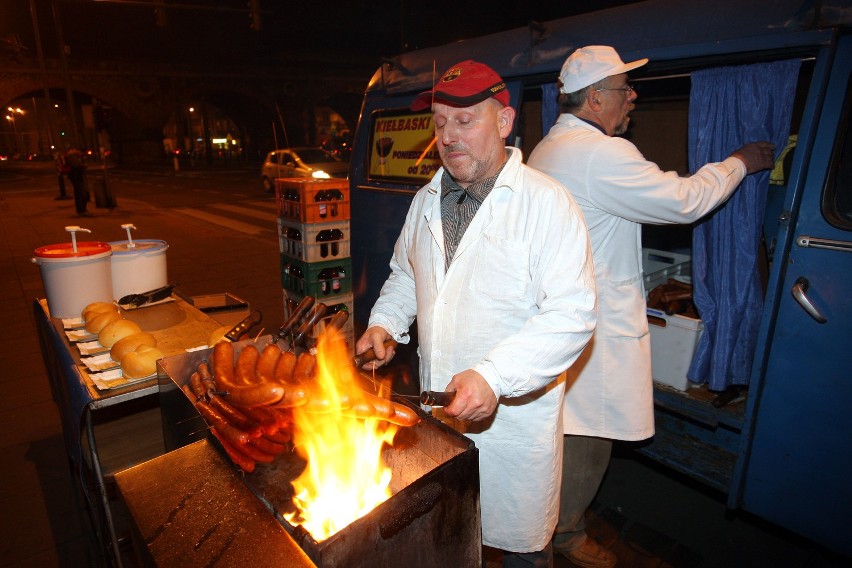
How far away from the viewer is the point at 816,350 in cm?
260

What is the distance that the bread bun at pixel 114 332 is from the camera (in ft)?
10.3

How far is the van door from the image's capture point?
8.17 ft

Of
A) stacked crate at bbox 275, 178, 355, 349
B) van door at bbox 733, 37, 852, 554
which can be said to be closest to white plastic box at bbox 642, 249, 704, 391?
van door at bbox 733, 37, 852, 554

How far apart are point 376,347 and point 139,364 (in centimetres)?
144

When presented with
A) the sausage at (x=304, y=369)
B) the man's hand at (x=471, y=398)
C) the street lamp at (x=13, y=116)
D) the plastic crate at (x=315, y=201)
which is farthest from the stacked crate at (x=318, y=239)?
the street lamp at (x=13, y=116)

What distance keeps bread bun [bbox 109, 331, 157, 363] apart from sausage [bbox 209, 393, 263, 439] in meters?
1.11

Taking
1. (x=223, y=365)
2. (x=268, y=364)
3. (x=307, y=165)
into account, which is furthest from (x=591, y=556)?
(x=307, y=165)

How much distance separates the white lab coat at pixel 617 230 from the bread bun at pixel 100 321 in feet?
9.70

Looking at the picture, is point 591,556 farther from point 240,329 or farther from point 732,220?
point 240,329

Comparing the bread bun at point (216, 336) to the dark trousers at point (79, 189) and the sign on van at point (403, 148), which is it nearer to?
the sign on van at point (403, 148)

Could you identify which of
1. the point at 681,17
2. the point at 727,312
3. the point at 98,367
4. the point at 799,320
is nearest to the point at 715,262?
the point at 727,312

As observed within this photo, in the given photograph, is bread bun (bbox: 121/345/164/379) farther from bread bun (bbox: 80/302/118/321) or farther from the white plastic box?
the white plastic box

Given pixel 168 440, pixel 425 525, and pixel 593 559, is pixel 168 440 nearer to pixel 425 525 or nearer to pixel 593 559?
pixel 425 525

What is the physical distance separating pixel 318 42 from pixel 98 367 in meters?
42.4
